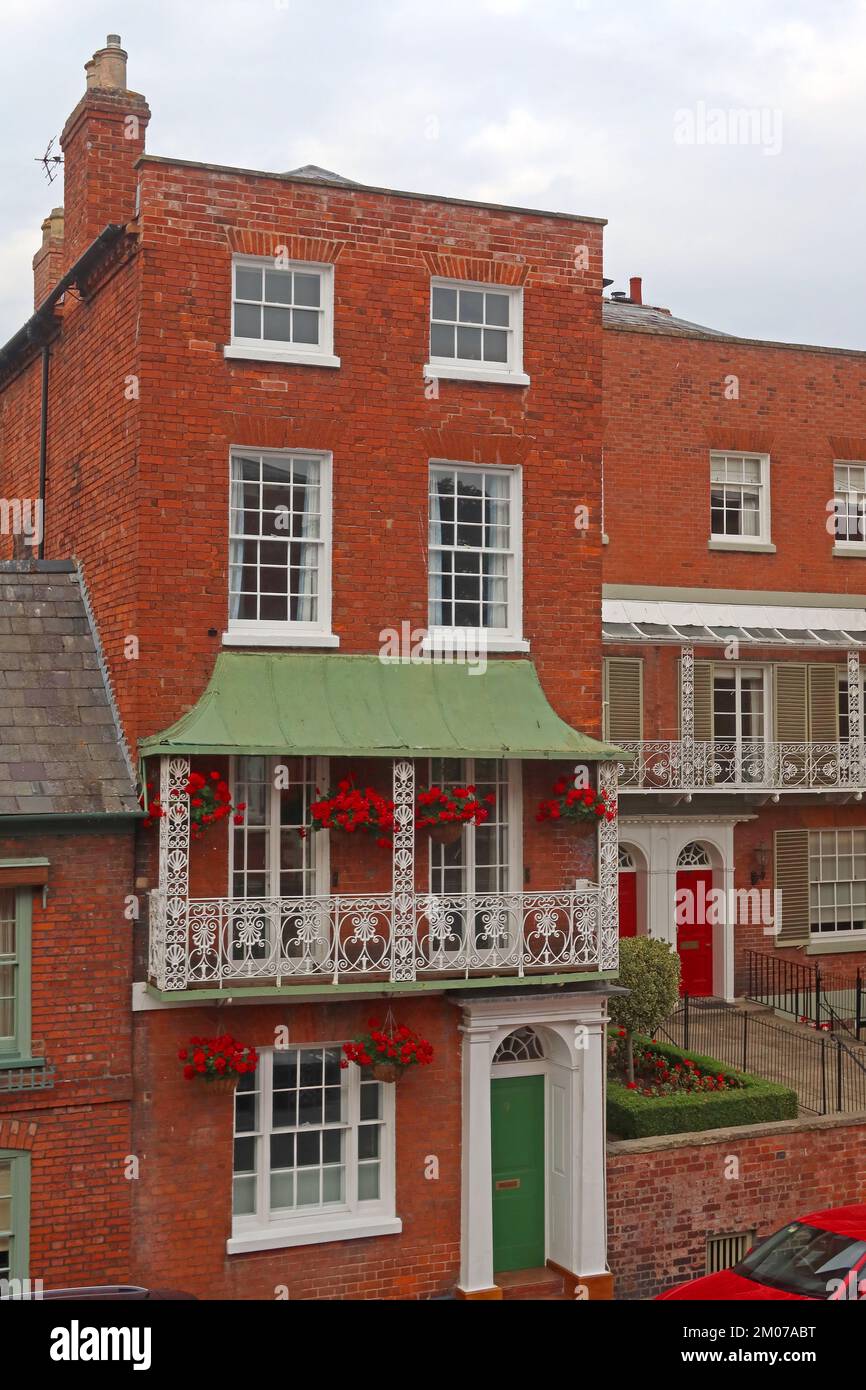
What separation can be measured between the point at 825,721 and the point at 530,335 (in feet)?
40.6

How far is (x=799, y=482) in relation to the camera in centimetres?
2539

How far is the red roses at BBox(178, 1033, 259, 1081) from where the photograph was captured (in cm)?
1303

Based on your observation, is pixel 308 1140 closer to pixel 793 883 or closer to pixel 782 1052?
pixel 782 1052

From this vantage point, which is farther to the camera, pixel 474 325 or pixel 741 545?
pixel 741 545

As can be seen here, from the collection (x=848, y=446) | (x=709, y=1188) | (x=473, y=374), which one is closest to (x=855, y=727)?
(x=848, y=446)

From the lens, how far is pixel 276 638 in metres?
14.2

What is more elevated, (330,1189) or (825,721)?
(825,721)

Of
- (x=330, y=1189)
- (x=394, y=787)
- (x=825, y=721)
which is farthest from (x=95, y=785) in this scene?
(x=825, y=721)

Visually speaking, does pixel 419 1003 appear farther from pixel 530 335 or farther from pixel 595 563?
pixel 530 335

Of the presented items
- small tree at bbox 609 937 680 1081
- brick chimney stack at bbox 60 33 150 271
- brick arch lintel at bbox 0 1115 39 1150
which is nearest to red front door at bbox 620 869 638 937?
small tree at bbox 609 937 680 1081

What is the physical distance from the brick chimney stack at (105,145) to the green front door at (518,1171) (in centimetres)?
1075

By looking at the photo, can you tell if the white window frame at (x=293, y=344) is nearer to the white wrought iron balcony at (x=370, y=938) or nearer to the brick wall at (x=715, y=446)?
the white wrought iron balcony at (x=370, y=938)

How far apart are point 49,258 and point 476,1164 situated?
13.4 m

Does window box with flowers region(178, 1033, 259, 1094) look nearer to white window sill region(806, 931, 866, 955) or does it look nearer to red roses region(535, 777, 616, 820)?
red roses region(535, 777, 616, 820)
